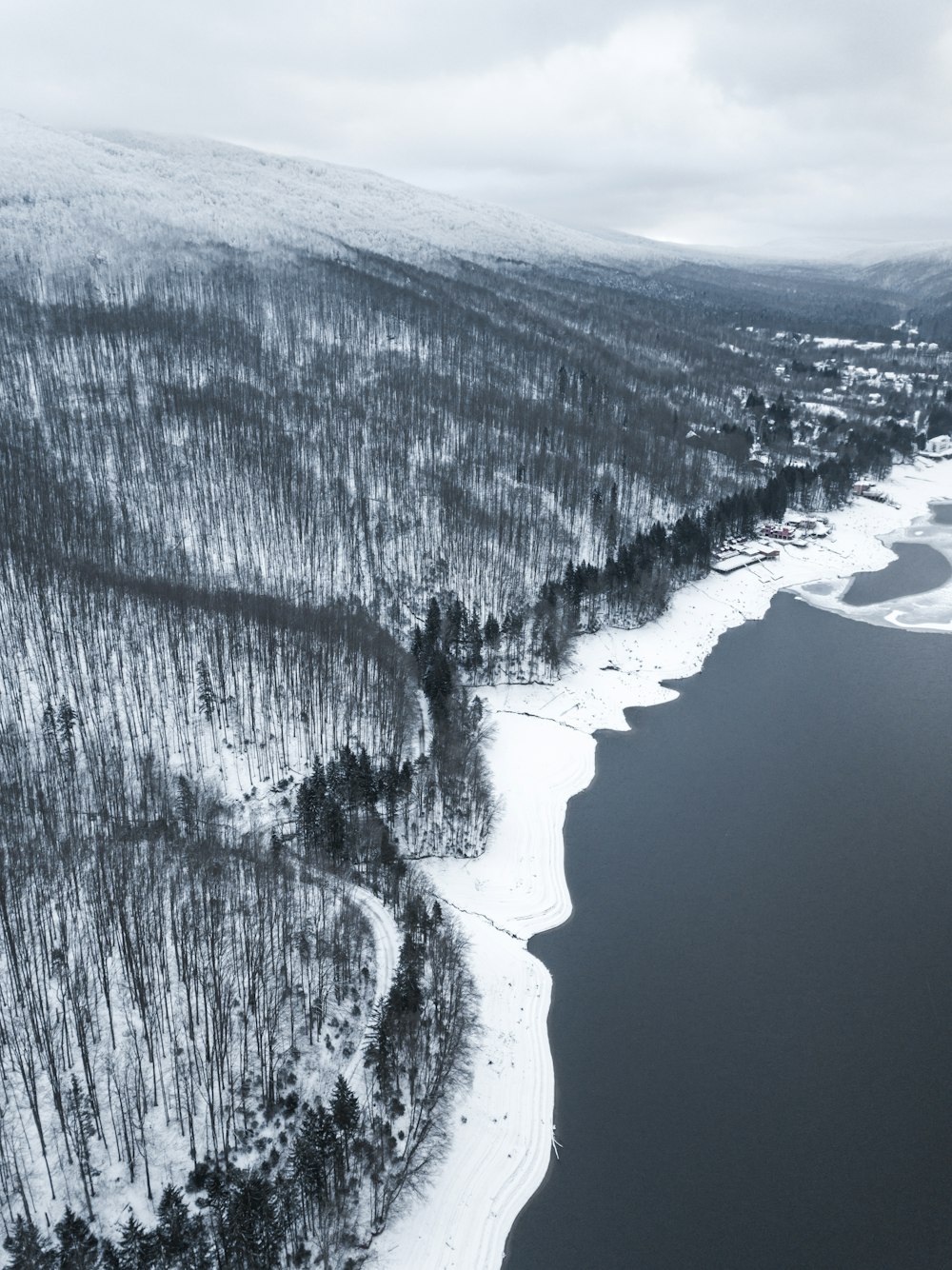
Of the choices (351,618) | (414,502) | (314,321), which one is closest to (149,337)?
Result: (314,321)

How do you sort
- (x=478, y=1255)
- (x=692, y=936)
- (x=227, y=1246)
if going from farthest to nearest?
1. (x=692, y=936)
2. (x=478, y=1255)
3. (x=227, y=1246)

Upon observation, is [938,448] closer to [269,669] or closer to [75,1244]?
[269,669]

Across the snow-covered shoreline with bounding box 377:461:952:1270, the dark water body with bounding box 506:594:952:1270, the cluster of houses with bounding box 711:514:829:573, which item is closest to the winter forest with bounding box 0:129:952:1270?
the snow-covered shoreline with bounding box 377:461:952:1270

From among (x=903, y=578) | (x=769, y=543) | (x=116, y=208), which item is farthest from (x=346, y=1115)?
(x=116, y=208)

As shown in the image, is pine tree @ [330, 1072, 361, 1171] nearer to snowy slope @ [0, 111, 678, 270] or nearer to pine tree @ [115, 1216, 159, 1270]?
pine tree @ [115, 1216, 159, 1270]

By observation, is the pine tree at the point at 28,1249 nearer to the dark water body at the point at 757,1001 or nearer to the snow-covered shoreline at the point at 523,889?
the snow-covered shoreline at the point at 523,889

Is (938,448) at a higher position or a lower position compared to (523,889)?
higher

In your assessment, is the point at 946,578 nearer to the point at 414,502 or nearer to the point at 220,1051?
the point at 414,502
